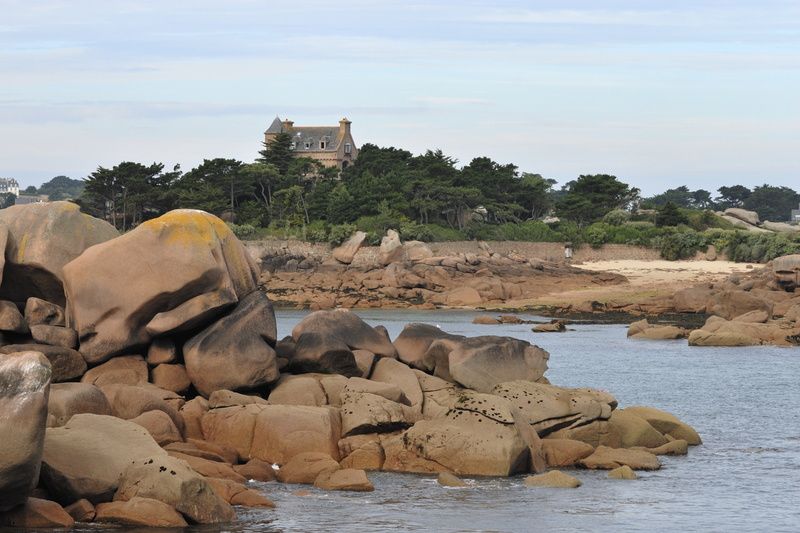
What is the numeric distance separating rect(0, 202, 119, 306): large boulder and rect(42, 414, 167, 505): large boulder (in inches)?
259

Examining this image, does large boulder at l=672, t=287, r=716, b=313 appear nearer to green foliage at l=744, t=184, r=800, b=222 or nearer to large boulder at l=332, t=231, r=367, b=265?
large boulder at l=332, t=231, r=367, b=265

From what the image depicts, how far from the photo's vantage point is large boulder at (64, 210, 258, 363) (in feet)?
65.4

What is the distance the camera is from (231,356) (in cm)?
1991

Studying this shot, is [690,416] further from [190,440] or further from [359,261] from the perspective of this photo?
[359,261]

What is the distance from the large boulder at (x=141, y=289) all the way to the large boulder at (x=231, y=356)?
39 centimetres

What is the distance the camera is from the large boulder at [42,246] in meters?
21.1

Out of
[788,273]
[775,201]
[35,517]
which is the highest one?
[775,201]

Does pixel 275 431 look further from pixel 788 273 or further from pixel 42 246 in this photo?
pixel 788 273

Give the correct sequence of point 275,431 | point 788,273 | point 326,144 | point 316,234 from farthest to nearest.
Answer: point 326,144, point 316,234, point 788,273, point 275,431

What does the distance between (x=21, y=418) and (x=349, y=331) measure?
10.8m

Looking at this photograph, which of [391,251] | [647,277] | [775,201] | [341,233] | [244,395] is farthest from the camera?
[775,201]

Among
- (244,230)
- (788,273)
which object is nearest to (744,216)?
(788,273)

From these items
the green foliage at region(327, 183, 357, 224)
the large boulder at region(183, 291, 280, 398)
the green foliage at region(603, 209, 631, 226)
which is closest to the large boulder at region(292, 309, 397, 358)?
→ the large boulder at region(183, 291, 280, 398)

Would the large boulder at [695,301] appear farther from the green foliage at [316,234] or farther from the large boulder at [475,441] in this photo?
the large boulder at [475,441]
